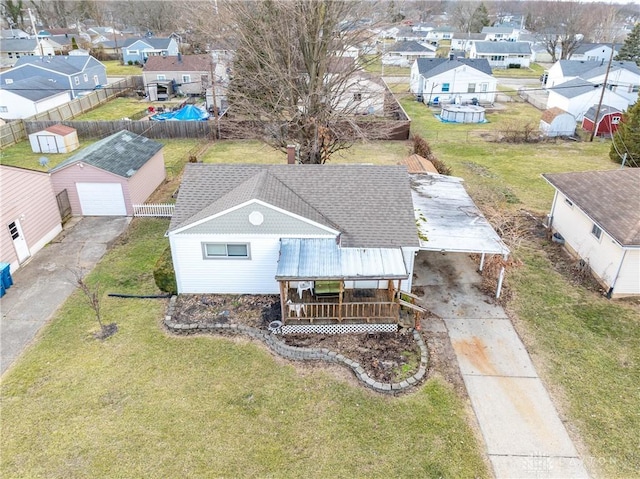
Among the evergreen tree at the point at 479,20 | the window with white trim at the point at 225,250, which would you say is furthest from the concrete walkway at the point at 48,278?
the evergreen tree at the point at 479,20

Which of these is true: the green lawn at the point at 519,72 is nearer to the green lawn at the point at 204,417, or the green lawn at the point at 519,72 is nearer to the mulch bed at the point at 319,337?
the mulch bed at the point at 319,337

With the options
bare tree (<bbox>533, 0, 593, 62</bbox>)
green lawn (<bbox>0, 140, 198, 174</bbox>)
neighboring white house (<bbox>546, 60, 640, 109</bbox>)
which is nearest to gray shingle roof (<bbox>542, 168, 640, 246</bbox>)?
green lawn (<bbox>0, 140, 198, 174</bbox>)

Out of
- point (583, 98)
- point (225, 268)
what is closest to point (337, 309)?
point (225, 268)

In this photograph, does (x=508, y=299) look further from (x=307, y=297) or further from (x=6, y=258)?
(x=6, y=258)

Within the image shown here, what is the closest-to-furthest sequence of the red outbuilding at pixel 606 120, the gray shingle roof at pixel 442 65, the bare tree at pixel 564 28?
the red outbuilding at pixel 606 120 → the gray shingle roof at pixel 442 65 → the bare tree at pixel 564 28

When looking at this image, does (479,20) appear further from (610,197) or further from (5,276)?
(5,276)

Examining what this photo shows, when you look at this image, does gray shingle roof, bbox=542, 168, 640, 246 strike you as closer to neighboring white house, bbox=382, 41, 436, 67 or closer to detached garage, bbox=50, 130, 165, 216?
detached garage, bbox=50, 130, 165, 216
